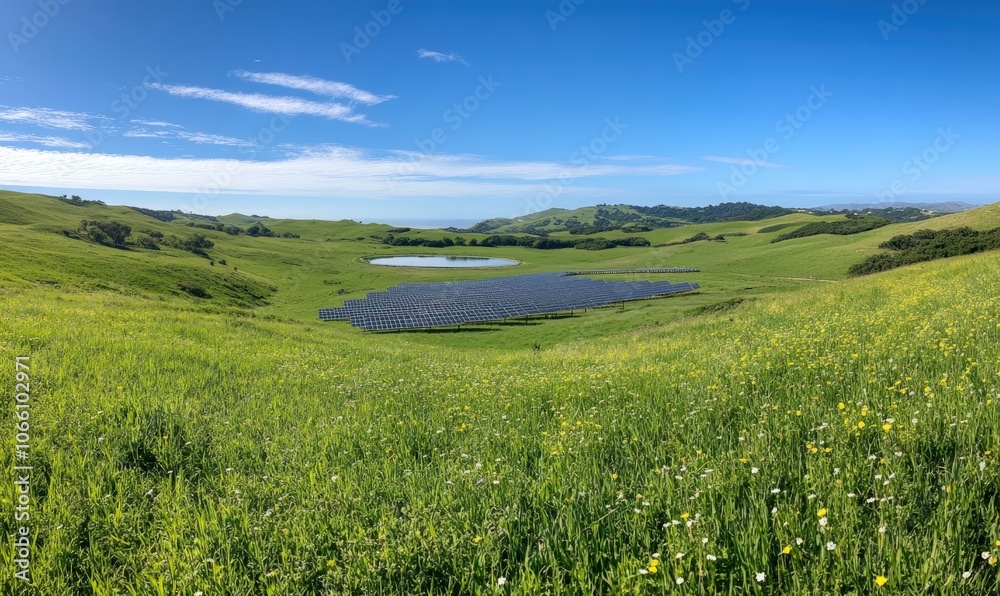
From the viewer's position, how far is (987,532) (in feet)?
10.8

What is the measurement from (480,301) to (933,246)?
68.8m

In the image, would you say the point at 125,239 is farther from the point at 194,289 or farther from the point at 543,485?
the point at 543,485

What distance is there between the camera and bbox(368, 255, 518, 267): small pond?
15832 cm

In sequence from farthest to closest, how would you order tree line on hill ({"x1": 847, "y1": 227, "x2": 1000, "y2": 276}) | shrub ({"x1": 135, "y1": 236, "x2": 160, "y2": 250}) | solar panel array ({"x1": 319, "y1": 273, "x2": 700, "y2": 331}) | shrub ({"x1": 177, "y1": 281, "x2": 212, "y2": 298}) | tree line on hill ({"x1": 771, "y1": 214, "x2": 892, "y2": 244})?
tree line on hill ({"x1": 771, "y1": 214, "x2": 892, "y2": 244}) < shrub ({"x1": 135, "y1": 236, "x2": 160, "y2": 250}) < shrub ({"x1": 177, "y1": 281, "x2": 212, "y2": 298}) < solar panel array ({"x1": 319, "y1": 273, "x2": 700, "y2": 331}) < tree line on hill ({"x1": 847, "y1": 227, "x2": 1000, "y2": 276})

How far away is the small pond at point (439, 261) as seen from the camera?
158325 millimetres

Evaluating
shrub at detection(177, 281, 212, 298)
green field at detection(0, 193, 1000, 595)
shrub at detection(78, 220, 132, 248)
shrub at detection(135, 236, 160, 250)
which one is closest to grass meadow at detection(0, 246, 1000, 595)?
green field at detection(0, 193, 1000, 595)

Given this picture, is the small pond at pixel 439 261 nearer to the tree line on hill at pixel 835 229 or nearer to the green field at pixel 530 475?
the tree line on hill at pixel 835 229

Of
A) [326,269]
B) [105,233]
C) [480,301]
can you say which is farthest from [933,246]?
[105,233]

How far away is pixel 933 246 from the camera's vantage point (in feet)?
227

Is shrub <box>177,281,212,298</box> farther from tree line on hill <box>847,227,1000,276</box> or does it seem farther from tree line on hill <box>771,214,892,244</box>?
tree line on hill <box>771,214,892,244</box>

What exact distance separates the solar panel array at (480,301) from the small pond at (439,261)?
180 feet

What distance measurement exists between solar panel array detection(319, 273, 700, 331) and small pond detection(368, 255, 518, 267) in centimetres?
5482

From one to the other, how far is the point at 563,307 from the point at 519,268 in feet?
247

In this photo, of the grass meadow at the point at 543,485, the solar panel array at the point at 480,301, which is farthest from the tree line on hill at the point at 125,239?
the grass meadow at the point at 543,485
